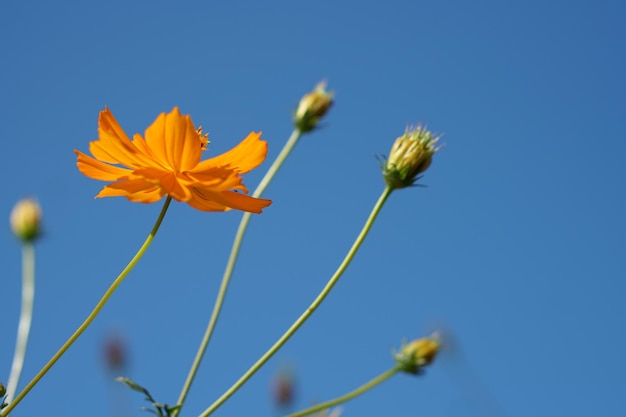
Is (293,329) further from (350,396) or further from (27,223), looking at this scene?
(27,223)

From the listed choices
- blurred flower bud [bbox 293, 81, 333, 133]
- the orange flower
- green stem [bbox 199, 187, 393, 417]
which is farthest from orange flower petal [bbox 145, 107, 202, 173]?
blurred flower bud [bbox 293, 81, 333, 133]

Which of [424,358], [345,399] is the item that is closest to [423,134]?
[424,358]

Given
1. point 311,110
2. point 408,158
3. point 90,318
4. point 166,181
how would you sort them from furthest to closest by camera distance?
point 311,110, point 408,158, point 166,181, point 90,318

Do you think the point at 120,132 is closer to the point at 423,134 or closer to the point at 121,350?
the point at 423,134

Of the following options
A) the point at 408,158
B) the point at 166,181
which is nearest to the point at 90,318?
the point at 166,181

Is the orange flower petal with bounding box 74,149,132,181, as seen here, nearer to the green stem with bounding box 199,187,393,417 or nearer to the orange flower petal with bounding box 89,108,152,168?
the orange flower petal with bounding box 89,108,152,168

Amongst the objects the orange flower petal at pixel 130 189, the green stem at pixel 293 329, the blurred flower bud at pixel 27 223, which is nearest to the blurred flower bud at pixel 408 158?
the green stem at pixel 293 329

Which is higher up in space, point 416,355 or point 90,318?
point 416,355
